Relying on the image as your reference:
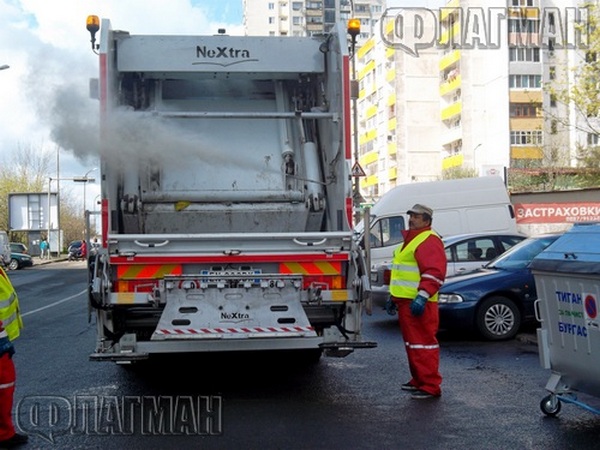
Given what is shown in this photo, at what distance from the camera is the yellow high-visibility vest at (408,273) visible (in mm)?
→ 7094

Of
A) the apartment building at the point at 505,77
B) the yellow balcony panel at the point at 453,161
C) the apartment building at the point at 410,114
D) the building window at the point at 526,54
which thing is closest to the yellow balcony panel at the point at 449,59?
the apartment building at the point at 505,77

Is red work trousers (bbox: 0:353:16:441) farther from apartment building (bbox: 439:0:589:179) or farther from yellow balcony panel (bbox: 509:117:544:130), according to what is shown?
yellow balcony panel (bbox: 509:117:544:130)

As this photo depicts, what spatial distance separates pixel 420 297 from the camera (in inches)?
269

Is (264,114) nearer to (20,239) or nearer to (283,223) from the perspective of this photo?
(283,223)

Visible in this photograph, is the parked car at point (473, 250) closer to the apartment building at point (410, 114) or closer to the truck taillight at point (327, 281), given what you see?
the truck taillight at point (327, 281)

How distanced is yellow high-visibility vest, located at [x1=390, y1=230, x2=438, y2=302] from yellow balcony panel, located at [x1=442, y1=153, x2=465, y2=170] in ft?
175

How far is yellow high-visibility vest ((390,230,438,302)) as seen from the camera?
23.3 ft

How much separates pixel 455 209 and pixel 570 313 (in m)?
10.7

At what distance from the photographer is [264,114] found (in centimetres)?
770

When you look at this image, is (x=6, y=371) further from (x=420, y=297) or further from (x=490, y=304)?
(x=490, y=304)

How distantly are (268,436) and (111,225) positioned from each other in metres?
2.55

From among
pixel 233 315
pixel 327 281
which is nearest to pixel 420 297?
pixel 327 281

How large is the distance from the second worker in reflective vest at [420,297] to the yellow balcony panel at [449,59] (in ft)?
179

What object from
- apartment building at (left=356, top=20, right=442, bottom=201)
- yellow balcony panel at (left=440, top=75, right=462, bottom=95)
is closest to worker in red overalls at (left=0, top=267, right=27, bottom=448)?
yellow balcony panel at (left=440, top=75, right=462, bottom=95)
